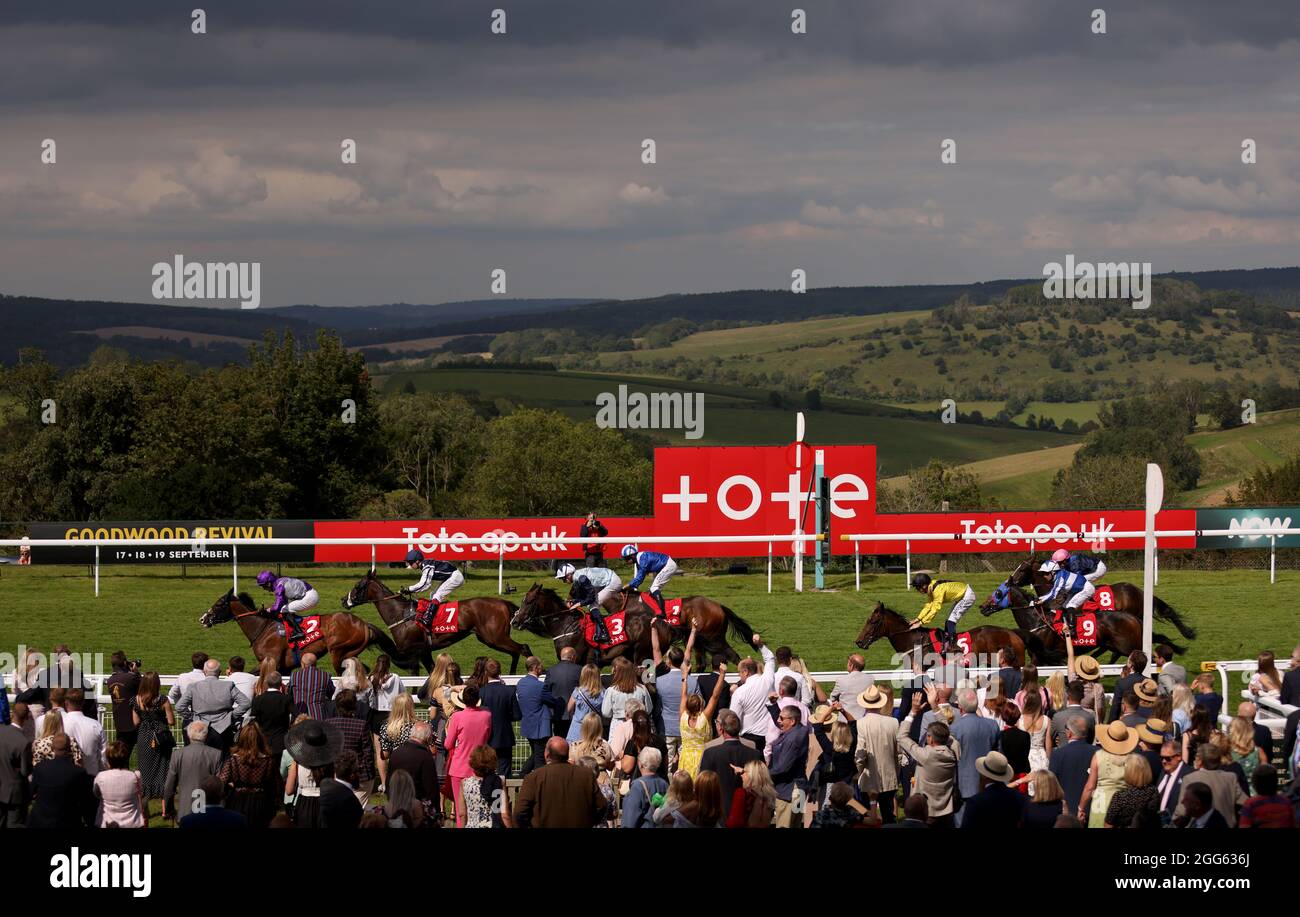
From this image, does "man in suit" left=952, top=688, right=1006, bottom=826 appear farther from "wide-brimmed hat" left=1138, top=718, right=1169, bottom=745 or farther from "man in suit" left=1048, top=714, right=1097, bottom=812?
"wide-brimmed hat" left=1138, top=718, right=1169, bottom=745

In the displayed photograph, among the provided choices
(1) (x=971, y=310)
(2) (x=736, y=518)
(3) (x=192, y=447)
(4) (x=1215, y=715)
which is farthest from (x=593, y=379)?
(4) (x=1215, y=715)

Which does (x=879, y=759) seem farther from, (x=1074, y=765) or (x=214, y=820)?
(x=214, y=820)

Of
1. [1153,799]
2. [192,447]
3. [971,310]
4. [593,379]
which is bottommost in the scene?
[1153,799]

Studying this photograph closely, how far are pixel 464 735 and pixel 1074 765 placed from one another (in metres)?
3.44

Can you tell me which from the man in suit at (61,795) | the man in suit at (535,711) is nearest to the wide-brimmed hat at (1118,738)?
the man in suit at (535,711)

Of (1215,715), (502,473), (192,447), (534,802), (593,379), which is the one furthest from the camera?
(593,379)

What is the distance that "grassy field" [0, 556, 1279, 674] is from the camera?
16438 mm

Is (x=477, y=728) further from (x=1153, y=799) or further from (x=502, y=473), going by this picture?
(x=502, y=473)

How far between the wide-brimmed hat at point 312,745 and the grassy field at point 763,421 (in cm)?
8367

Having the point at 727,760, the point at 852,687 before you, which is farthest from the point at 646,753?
the point at 852,687

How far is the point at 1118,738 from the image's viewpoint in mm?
7676
